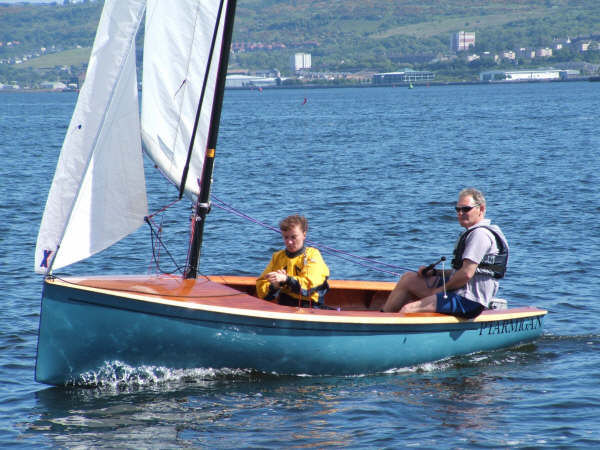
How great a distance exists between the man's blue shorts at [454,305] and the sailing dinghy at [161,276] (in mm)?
95

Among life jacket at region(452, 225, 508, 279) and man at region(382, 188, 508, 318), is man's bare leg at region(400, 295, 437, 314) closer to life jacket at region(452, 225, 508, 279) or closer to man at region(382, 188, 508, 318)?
man at region(382, 188, 508, 318)

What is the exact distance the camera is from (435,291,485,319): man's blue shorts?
30.5 ft

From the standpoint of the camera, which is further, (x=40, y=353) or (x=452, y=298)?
(x=452, y=298)

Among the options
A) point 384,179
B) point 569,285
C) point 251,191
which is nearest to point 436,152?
point 384,179

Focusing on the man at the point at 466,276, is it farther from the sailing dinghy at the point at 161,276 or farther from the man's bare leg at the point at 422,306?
the sailing dinghy at the point at 161,276

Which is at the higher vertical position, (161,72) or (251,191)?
(161,72)

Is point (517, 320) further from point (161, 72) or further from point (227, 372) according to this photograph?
point (161, 72)

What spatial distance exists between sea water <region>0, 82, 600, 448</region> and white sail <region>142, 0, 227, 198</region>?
2.39m

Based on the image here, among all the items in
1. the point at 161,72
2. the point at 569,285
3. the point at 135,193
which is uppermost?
the point at 161,72

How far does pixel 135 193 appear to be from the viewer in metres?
8.86

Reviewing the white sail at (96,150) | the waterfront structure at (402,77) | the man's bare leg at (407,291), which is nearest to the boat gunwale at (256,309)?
the white sail at (96,150)

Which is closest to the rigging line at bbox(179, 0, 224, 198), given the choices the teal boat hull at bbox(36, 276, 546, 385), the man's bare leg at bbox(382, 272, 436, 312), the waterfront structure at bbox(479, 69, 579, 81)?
the teal boat hull at bbox(36, 276, 546, 385)

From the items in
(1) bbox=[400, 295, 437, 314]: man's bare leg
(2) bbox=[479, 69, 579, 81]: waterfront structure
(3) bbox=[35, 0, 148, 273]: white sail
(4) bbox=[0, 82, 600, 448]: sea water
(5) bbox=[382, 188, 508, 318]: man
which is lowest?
(4) bbox=[0, 82, 600, 448]: sea water

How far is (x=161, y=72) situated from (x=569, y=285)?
24.4 feet
